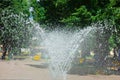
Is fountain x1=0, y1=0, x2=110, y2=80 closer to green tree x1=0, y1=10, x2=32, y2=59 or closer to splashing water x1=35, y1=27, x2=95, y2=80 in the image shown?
splashing water x1=35, y1=27, x2=95, y2=80

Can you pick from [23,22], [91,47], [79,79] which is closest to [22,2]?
[23,22]

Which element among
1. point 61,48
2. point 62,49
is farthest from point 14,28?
point 62,49

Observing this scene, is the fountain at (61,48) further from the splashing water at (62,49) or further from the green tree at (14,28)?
the green tree at (14,28)

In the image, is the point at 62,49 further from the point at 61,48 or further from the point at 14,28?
the point at 14,28

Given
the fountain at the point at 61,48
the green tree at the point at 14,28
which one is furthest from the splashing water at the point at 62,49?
the green tree at the point at 14,28

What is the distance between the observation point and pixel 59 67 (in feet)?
54.6

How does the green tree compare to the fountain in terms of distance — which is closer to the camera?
the fountain

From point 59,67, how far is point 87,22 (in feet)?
16.3

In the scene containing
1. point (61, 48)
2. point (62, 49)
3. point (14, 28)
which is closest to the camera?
point (62, 49)

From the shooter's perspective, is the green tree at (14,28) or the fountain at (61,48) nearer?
the fountain at (61,48)

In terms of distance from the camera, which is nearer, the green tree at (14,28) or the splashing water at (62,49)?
the splashing water at (62,49)

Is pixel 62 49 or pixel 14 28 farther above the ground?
pixel 14 28

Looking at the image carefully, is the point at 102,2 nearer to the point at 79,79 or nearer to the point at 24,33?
the point at 79,79

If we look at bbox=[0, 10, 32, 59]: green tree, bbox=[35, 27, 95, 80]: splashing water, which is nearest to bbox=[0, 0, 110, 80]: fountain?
bbox=[35, 27, 95, 80]: splashing water
